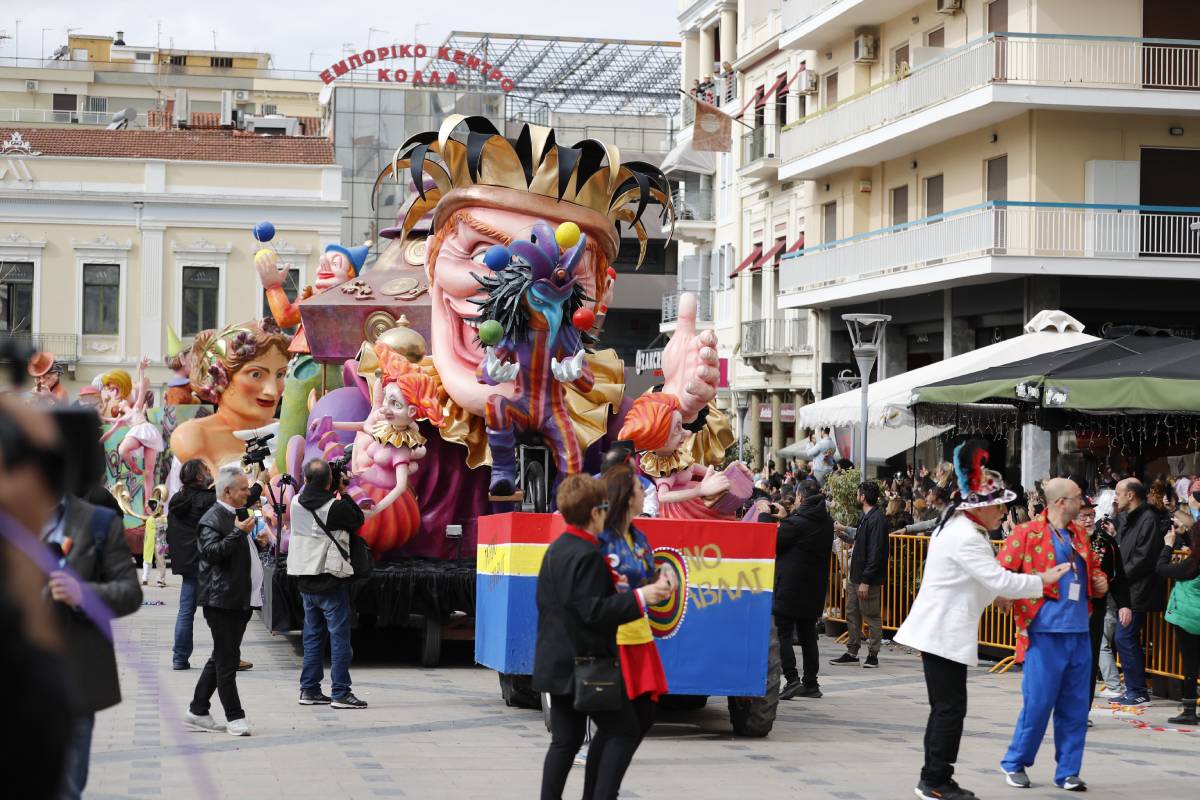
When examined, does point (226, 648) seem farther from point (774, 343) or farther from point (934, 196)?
point (774, 343)

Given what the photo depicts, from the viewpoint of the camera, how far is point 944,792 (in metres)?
9.46

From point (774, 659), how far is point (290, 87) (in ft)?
216

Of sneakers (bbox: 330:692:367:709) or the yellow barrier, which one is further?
the yellow barrier

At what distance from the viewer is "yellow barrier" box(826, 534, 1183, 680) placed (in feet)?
48.3

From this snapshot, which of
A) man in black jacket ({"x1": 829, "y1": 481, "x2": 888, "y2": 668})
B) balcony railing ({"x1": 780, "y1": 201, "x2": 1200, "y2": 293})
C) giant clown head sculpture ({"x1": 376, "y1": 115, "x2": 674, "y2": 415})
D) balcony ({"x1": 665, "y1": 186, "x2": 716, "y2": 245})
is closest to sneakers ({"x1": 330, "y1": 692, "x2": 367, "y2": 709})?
giant clown head sculpture ({"x1": 376, "y1": 115, "x2": 674, "y2": 415})

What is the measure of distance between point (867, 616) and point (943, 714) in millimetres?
7650

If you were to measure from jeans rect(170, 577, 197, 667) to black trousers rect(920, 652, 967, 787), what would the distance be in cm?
698

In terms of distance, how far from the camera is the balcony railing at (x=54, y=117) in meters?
63.2

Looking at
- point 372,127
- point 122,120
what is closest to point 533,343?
point 122,120

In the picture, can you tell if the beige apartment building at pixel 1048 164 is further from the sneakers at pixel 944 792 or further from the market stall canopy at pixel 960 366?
the sneakers at pixel 944 792

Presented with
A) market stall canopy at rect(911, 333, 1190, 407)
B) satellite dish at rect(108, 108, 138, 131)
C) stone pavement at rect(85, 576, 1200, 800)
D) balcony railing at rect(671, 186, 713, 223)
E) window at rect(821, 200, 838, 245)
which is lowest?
stone pavement at rect(85, 576, 1200, 800)

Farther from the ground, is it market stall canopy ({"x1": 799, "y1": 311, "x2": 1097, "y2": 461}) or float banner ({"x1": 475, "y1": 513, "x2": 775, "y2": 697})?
market stall canopy ({"x1": 799, "y1": 311, "x2": 1097, "y2": 461})

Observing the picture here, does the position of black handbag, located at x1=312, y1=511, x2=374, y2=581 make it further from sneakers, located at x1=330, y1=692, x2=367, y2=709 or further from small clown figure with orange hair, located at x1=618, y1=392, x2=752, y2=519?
small clown figure with orange hair, located at x1=618, y1=392, x2=752, y2=519

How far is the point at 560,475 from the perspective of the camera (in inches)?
593
